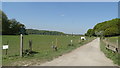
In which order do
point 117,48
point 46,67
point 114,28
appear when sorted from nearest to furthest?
1. point 46,67
2. point 117,48
3. point 114,28

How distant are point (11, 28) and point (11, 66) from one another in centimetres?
7824

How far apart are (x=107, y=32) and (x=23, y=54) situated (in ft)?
236

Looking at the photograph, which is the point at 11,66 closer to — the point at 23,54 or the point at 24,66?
the point at 24,66

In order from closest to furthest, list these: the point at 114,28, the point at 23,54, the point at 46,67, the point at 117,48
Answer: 1. the point at 46,67
2. the point at 23,54
3. the point at 117,48
4. the point at 114,28

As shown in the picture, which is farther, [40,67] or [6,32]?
[6,32]

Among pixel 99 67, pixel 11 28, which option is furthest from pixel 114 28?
pixel 99 67

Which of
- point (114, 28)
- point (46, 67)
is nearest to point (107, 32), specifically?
point (114, 28)

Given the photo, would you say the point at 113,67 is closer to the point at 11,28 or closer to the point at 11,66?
the point at 11,66

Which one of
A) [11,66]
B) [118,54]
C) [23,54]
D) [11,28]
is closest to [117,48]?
[118,54]

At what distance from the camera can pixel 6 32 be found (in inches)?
3130

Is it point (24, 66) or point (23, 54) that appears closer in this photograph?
point (24, 66)

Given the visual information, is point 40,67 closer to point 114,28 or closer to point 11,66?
point 11,66

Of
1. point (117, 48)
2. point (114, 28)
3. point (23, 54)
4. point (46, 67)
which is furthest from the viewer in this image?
point (114, 28)

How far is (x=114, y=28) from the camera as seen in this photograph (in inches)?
3086
